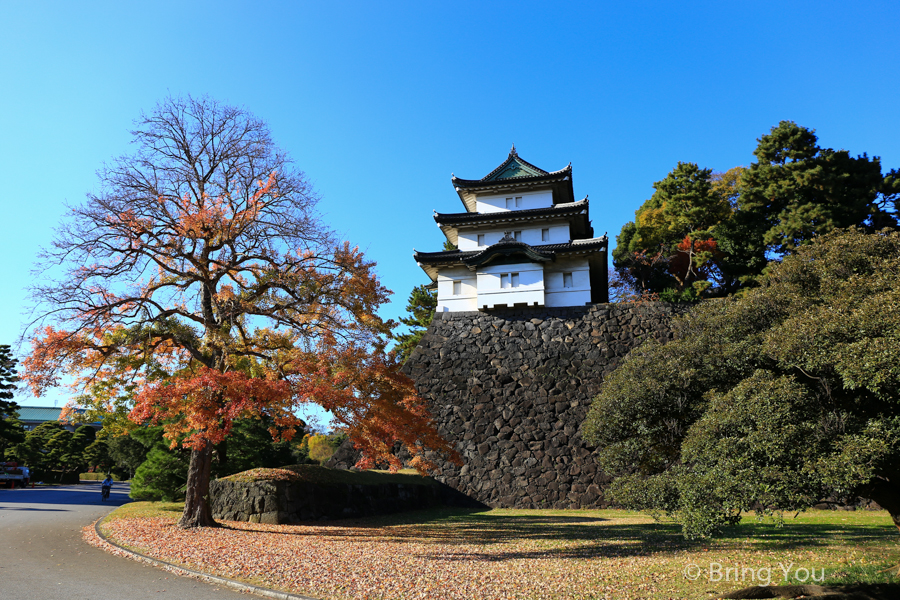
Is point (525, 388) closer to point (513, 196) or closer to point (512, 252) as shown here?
point (512, 252)

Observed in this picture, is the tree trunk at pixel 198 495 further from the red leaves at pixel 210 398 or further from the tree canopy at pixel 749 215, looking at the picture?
the tree canopy at pixel 749 215

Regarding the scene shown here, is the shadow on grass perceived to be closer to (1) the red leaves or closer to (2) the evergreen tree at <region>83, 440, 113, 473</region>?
(1) the red leaves

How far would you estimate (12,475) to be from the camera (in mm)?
31234

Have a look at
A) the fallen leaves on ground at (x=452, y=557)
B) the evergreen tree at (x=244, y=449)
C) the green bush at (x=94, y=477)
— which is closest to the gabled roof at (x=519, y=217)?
the evergreen tree at (x=244, y=449)

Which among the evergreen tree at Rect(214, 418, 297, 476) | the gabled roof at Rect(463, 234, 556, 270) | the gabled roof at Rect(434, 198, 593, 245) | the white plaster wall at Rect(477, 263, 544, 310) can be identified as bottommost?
the evergreen tree at Rect(214, 418, 297, 476)

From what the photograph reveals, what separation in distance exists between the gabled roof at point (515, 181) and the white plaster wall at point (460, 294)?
5079mm

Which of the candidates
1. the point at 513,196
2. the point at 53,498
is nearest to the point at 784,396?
the point at 513,196

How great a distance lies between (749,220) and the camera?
27344 mm

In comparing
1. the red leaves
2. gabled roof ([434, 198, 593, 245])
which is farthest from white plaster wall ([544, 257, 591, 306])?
the red leaves

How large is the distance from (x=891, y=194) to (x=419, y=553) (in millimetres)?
27591

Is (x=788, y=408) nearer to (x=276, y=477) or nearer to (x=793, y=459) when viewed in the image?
(x=793, y=459)

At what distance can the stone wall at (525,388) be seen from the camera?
68.0 ft

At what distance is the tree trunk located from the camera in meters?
Answer: 12.0

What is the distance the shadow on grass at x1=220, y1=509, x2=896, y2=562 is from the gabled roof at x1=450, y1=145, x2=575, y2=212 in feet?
59.2
